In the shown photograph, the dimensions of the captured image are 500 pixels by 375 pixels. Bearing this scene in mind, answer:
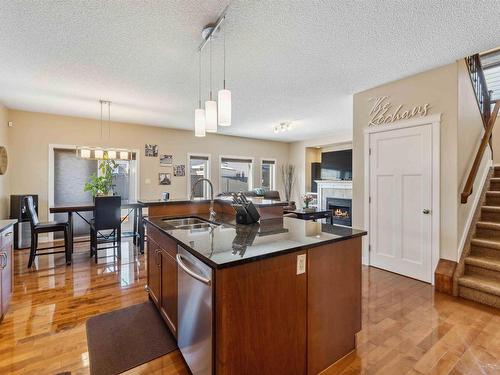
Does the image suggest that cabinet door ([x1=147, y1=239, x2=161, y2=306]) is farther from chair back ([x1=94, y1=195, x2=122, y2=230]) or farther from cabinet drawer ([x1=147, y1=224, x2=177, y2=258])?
chair back ([x1=94, y1=195, x2=122, y2=230])

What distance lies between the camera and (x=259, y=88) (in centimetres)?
377

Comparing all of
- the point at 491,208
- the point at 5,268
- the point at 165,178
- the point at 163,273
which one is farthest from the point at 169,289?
the point at 165,178

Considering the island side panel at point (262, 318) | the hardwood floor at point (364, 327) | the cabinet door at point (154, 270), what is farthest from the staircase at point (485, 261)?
the cabinet door at point (154, 270)

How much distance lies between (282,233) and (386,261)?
249 cm

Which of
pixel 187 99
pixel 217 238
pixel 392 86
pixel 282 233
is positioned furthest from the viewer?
pixel 187 99

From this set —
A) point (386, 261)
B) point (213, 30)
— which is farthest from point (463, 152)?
point (213, 30)

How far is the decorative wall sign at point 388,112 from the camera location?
3.18m

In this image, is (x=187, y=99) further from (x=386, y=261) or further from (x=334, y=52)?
(x=386, y=261)

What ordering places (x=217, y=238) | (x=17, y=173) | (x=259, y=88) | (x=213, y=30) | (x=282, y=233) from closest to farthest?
(x=217, y=238)
(x=282, y=233)
(x=213, y=30)
(x=259, y=88)
(x=17, y=173)

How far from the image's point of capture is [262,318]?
1.34m

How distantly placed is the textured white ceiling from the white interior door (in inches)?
33.9

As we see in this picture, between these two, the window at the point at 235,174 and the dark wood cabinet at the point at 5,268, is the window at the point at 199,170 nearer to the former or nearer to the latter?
the window at the point at 235,174

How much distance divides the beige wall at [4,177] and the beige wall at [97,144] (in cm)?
11

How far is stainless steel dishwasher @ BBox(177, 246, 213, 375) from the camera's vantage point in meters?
1.31
